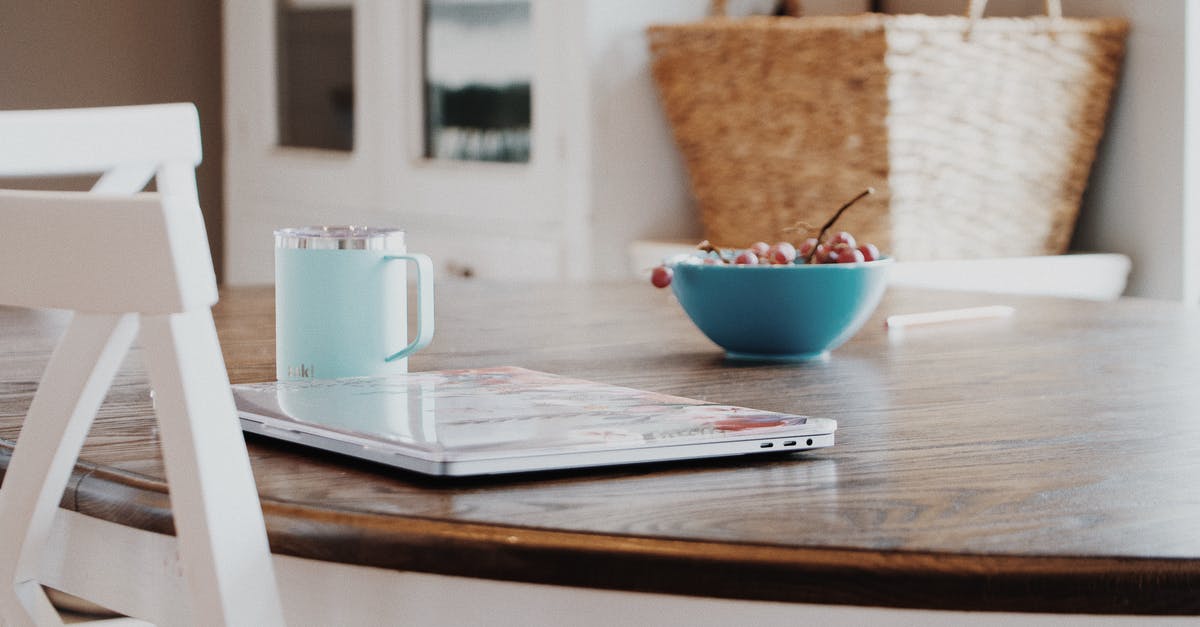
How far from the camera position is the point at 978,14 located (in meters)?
2.22

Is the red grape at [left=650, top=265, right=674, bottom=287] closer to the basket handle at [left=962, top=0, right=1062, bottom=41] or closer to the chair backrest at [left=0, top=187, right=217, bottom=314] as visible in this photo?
the chair backrest at [left=0, top=187, right=217, bottom=314]

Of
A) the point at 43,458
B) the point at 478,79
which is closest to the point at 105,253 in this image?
the point at 43,458

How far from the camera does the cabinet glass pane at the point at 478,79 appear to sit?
2.76 meters

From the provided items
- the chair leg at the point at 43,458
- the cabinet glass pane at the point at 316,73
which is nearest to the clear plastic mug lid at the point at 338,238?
the chair leg at the point at 43,458

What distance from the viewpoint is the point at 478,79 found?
2.86m

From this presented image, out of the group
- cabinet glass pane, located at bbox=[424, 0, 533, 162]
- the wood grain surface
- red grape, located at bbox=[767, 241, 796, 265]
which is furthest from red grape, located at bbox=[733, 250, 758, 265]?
cabinet glass pane, located at bbox=[424, 0, 533, 162]

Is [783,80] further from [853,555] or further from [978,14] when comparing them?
[853,555]

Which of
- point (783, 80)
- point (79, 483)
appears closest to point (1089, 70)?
point (783, 80)

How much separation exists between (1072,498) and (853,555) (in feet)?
0.49

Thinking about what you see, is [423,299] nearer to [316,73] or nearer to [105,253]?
[105,253]

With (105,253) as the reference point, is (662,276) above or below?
below

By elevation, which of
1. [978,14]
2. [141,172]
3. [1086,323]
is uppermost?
[978,14]

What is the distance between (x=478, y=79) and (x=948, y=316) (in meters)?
1.67

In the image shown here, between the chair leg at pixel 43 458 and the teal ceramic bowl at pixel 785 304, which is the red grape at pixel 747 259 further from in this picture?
the chair leg at pixel 43 458
